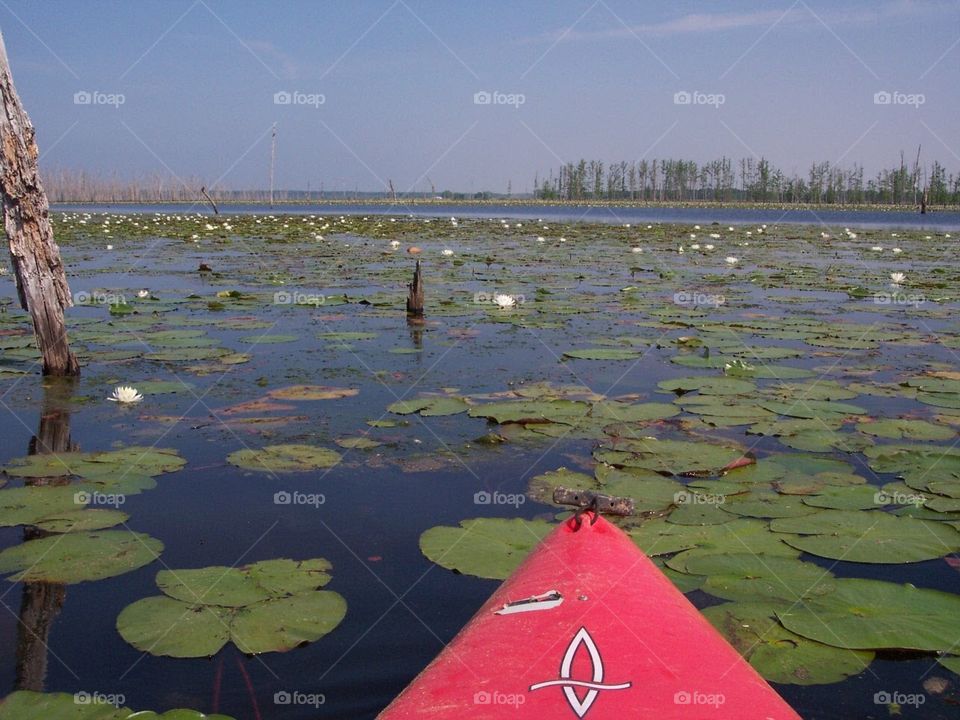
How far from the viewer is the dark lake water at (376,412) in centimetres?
245

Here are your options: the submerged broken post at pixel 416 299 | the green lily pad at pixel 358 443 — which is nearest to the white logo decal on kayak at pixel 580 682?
the green lily pad at pixel 358 443

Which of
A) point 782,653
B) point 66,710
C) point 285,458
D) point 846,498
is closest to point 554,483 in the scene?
point 846,498

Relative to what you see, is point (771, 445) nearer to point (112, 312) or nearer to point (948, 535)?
point (948, 535)

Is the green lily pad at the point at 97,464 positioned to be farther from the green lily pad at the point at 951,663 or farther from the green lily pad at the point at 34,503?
the green lily pad at the point at 951,663

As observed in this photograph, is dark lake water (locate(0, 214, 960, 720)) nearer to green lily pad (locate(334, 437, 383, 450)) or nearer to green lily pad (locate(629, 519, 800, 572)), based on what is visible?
green lily pad (locate(334, 437, 383, 450))

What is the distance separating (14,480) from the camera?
3.83 meters

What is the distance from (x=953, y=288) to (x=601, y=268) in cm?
544

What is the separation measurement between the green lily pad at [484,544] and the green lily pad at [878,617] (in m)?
0.94

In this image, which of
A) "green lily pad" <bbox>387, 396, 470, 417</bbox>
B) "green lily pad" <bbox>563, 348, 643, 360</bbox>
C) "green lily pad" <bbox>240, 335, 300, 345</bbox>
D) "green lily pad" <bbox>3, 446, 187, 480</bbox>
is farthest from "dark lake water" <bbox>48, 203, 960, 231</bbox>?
"green lily pad" <bbox>3, 446, 187, 480</bbox>

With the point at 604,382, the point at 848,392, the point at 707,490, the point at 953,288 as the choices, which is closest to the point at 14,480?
the point at 707,490

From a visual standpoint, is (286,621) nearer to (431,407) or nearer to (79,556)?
(79,556)

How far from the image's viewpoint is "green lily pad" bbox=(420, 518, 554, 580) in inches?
118

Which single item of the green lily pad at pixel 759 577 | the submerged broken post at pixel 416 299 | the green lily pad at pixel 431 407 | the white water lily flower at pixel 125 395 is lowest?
the green lily pad at pixel 759 577

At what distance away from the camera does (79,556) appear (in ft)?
9.89
